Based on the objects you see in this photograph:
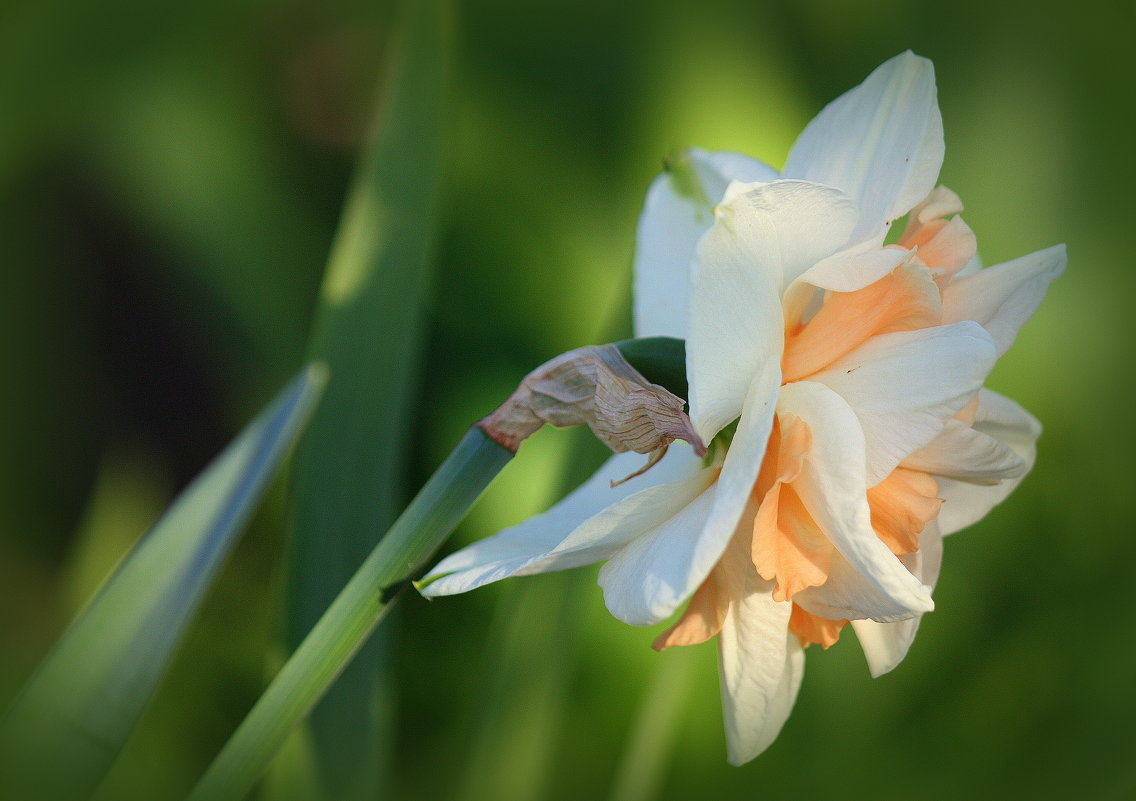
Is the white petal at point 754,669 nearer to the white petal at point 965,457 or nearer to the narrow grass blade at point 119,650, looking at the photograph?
the white petal at point 965,457

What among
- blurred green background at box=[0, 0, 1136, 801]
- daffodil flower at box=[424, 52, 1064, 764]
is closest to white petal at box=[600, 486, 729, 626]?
daffodil flower at box=[424, 52, 1064, 764]

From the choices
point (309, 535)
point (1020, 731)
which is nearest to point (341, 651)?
point (309, 535)

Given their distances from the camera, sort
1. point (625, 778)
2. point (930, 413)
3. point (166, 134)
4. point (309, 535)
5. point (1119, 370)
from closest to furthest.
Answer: point (930, 413), point (309, 535), point (625, 778), point (166, 134), point (1119, 370)

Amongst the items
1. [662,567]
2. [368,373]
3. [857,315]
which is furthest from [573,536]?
[368,373]

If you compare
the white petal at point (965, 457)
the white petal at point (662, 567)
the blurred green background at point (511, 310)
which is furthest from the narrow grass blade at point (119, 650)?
the blurred green background at point (511, 310)

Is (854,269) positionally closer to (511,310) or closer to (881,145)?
(881,145)

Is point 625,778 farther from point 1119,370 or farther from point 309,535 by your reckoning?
point 1119,370
